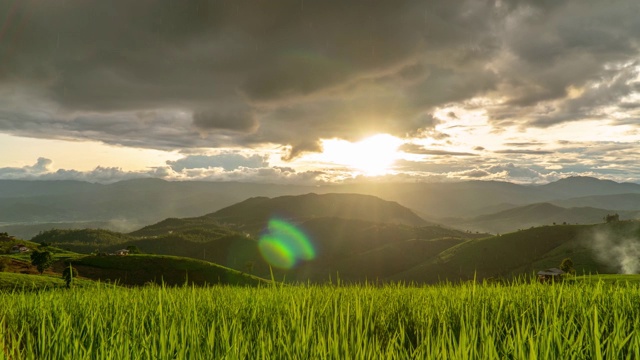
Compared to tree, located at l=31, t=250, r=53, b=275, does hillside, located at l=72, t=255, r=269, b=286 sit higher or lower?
lower

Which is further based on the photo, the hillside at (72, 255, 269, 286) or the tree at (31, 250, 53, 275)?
the hillside at (72, 255, 269, 286)

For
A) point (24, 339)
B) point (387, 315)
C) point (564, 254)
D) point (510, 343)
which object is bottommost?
point (564, 254)

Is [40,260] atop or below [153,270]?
atop

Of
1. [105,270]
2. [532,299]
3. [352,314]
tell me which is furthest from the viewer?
[105,270]

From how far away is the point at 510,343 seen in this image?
386 cm

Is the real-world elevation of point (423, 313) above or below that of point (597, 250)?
above

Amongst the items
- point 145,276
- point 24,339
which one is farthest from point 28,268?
point 24,339

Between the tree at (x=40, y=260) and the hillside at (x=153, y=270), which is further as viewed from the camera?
the hillside at (x=153, y=270)

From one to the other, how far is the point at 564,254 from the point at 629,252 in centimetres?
2560

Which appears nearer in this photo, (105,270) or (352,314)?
(352,314)

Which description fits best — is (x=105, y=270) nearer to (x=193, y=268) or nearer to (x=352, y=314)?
(x=193, y=268)

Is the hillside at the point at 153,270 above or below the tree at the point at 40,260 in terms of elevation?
below

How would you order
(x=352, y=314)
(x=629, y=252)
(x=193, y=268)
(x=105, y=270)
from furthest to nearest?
(x=629, y=252) → (x=193, y=268) → (x=105, y=270) → (x=352, y=314)

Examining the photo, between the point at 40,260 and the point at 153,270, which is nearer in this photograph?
the point at 40,260
